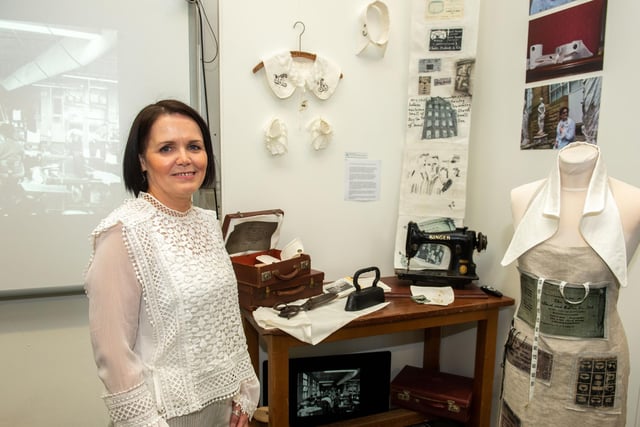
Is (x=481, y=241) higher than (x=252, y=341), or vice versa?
(x=481, y=241)

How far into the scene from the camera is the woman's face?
1.07m

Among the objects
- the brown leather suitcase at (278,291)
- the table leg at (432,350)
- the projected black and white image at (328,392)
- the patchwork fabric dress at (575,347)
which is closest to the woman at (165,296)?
the brown leather suitcase at (278,291)

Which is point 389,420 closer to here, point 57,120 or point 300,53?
point 300,53

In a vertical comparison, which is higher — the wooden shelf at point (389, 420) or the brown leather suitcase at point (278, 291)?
the brown leather suitcase at point (278, 291)

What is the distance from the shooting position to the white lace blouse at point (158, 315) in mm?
937

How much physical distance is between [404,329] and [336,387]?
0.56 metres

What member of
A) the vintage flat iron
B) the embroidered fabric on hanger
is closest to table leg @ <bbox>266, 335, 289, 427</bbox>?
the vintage flat iron

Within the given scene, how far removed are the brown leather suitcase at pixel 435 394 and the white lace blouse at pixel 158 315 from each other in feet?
3.92

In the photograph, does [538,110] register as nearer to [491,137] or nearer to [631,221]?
[491,137]

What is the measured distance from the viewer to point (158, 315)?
100cm

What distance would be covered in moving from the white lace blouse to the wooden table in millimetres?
373

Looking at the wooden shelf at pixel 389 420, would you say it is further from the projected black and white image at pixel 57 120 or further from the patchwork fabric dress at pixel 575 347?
the projected black and white image at pixel 57 120

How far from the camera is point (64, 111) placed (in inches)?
65.4

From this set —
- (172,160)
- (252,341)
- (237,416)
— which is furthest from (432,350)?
(172,160)
